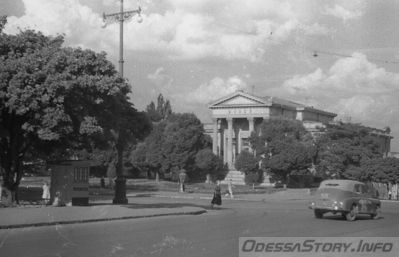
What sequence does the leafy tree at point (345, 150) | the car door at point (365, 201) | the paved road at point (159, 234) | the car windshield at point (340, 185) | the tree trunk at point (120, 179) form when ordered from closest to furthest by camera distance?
the paved road at point (159, 234) → the car door at point (365, 201) → the car windshield at point (340, 185) → the tree trunk at point (120, 179) → the leafy tree at point (345, 150)

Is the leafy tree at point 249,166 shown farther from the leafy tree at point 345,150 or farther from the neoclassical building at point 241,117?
the neoclassical building at point 241,117

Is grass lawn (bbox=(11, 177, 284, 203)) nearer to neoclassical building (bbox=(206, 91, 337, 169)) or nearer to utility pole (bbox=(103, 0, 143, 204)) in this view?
utility pole (bbox=(103, 0, 143, 204))

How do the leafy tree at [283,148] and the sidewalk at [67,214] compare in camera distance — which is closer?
the sidewalk at [67,214]

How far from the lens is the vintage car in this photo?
85.3ft

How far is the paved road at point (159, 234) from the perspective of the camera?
1395 centimetres

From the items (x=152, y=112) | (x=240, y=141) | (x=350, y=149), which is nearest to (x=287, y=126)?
(x=350, y=149)

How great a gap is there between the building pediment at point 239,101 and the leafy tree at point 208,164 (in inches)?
576

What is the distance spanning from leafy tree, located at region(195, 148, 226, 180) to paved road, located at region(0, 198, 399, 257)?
6298cm

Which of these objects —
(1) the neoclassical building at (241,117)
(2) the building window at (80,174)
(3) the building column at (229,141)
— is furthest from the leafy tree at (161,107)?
(2) the building window at (80,174)

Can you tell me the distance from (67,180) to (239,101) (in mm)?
79518

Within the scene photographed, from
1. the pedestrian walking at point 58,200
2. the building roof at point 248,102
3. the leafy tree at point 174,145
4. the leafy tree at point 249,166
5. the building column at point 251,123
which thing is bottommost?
the pedestrian walking at point 58,200

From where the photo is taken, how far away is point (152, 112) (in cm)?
12319

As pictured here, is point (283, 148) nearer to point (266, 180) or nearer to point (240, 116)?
→ point (266, 180)

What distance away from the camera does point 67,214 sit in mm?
23312
